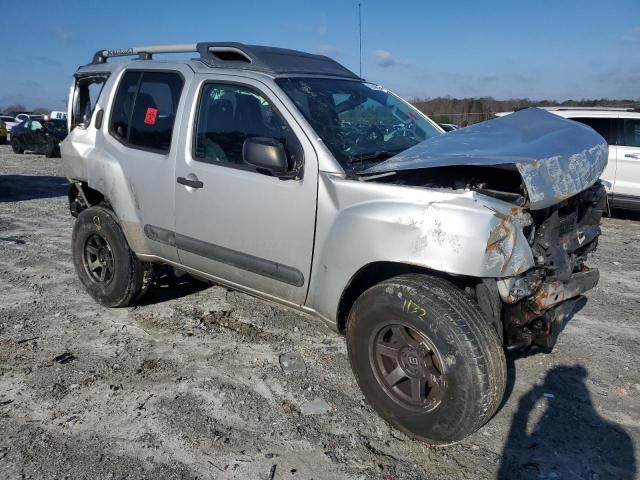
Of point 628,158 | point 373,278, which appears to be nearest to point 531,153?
point 373,278

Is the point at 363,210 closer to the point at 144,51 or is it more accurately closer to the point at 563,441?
the point at 563,441

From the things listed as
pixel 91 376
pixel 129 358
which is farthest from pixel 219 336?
pixel 91 376

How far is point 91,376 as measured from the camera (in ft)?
11.9

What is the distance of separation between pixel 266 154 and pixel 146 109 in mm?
1614

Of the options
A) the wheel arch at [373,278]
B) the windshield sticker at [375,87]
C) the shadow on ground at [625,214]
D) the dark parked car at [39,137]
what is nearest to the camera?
the wheel arch at [373,278]

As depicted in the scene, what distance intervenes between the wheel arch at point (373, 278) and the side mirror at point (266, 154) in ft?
2.53

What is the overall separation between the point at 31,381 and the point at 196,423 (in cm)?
123

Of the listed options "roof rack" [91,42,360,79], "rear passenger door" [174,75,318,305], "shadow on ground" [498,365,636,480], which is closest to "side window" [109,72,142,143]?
"roof rack" [91,42,360,79]

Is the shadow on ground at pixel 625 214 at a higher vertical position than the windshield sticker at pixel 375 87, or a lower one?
lower

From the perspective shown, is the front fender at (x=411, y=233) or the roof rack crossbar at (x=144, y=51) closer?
the front fender at (x=411, y=233)

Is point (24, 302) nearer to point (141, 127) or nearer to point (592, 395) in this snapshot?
point (141, 127)

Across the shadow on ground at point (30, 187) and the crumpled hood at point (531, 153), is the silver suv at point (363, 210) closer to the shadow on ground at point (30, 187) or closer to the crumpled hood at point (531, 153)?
the crumpled hood at point (531, 153)

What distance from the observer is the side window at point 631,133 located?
923cm

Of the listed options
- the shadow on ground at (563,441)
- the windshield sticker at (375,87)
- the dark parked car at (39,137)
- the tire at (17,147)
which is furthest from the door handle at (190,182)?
the tire at (17,147)
